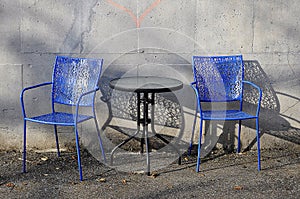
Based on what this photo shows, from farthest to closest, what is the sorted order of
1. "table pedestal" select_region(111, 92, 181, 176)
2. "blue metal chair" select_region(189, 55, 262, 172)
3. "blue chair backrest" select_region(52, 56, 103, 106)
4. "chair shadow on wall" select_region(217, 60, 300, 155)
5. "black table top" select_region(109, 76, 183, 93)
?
1. "chair shadow on wall" select_region(217, 60, 300, 155)
2. "blue metal chair" select_region(189, 55, 262, 172)
3. "blue chair backrest" select_region(52, 56, 103, 106)
4. "table pedestal" select_region(111, 92, 181, 176)
5. "black table top" select_region(109, 76, 183, 93)

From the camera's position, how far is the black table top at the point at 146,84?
4.06 m

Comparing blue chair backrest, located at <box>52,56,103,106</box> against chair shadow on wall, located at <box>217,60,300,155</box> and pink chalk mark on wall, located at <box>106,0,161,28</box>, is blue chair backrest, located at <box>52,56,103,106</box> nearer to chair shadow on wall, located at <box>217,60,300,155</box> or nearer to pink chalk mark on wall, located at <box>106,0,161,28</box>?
pink chalk mark on wall, located at <box>106,0,161,28</box>

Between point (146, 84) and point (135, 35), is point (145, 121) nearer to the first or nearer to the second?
point (146, 84)

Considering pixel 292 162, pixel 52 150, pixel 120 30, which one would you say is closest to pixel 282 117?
pixel 292 162

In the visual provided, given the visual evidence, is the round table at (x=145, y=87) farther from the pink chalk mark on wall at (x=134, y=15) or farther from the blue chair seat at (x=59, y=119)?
the pink chalk mark on wall at (x=134, y=15)

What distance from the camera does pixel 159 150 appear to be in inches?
194

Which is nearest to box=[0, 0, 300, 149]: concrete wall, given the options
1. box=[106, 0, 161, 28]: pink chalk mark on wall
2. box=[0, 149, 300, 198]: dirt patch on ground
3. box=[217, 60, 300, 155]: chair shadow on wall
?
box=[106, 0, 161, 28]: pink chalk mark on wall

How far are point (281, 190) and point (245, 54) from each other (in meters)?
1.49

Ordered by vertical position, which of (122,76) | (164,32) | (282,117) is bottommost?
(282,117)

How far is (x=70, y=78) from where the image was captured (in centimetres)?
455

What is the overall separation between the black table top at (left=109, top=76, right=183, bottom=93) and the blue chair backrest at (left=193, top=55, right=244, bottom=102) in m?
0.29

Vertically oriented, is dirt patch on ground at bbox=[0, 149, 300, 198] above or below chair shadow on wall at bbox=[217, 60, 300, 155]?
below

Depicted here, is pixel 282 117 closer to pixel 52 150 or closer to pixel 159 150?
pixel 159 150

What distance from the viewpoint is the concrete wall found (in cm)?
464
